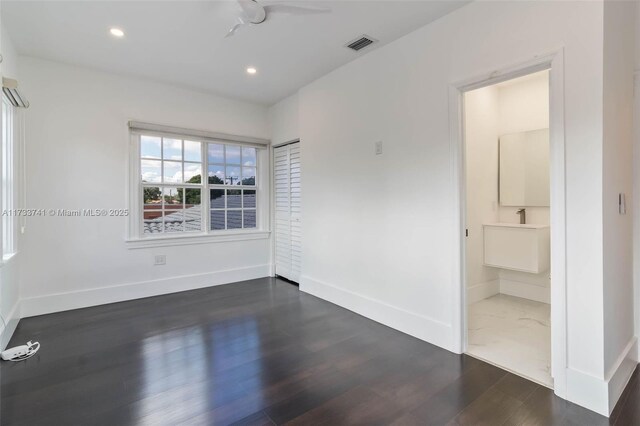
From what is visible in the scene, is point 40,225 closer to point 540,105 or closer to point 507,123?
point 507,123

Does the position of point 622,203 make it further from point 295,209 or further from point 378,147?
point 295,209

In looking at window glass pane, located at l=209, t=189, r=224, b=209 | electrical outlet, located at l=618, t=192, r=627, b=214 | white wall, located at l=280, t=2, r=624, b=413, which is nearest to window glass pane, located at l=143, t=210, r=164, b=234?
window glass pane, located at l=209, t=189, r=224, b=209

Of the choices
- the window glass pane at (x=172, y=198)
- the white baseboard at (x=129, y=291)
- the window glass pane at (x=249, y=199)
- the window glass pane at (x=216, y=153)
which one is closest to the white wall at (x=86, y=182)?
the white baseboard at (x=129, y=291)

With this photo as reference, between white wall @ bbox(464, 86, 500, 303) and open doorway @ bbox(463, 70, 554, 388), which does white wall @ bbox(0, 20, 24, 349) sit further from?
white wall @ bbox(464, 86, 500, 303)

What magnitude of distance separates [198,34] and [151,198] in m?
2.28

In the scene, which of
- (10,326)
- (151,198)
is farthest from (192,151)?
(10,326)

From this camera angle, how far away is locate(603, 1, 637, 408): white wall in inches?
75.8

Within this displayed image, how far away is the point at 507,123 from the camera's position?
160 inches

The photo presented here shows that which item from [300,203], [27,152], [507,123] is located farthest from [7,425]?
[507,123]

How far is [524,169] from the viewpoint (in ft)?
12.7

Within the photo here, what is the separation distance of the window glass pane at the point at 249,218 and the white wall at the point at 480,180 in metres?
3.21

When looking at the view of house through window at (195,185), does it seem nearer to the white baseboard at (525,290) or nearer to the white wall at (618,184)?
the white baseboard at (525,290)

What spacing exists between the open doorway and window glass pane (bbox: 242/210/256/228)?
10.5 feet

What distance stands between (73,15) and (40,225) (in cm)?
225
